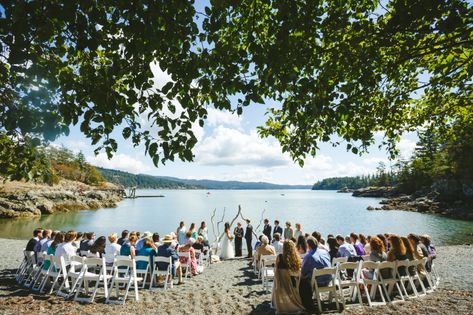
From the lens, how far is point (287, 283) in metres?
7.30

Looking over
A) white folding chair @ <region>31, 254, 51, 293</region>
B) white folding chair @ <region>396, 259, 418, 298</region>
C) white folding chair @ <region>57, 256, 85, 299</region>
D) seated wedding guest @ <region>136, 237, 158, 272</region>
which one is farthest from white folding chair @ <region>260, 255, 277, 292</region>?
white folding chair @ <region>31, 254, 51, 293</region>

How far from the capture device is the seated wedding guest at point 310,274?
7.29 m

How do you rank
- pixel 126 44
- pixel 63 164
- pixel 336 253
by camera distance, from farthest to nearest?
pixel 63 164 < pixel 336 253 < pixel 126 44

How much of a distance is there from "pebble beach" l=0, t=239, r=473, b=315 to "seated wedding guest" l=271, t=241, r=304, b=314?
1.76ft

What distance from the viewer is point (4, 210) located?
4438 centimetres

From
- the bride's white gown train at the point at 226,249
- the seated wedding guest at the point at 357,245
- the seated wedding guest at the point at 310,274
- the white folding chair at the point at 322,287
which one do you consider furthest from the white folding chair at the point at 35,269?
the seated wedding guest at the point at 357,245

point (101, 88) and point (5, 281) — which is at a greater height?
point (101, 88)

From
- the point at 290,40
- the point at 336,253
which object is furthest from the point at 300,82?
the point at 336,253

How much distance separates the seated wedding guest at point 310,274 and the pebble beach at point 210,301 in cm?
82

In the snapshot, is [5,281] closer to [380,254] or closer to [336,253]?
[336,253]

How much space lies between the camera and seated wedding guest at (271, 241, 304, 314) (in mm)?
7172

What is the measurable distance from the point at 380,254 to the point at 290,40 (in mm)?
6702

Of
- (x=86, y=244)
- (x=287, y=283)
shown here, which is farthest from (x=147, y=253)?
(x=287, y=283)

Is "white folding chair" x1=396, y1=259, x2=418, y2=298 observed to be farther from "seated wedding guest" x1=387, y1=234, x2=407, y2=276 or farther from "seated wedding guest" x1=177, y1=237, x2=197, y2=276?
"seated wedding guest" x1=177, y1=237, x2=197, y2=276
